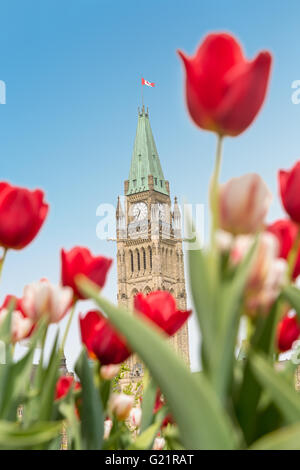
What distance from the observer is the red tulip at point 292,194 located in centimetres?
90

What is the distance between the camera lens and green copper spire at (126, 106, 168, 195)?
68.4m

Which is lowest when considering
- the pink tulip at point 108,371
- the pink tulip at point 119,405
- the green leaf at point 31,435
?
the green leaf at point 31,435

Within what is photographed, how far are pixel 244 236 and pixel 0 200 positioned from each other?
503 millimetres

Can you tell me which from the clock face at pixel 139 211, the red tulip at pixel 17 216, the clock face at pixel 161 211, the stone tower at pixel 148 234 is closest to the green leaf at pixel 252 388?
the red tulip at pixel 17 216

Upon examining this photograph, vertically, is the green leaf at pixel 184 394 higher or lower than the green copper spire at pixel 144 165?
lower

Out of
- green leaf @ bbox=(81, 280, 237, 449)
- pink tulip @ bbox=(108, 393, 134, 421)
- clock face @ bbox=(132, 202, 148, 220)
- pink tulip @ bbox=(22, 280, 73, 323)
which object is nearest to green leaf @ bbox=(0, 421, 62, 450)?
green leaf @ bbox=(81, 280, 237, 449)

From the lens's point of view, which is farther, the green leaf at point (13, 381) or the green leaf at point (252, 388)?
the green leaf at point (13, 381)

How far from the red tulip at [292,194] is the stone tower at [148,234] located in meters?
64.5

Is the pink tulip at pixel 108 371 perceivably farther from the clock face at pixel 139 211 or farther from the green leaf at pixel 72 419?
the clock face at pixel 139 211

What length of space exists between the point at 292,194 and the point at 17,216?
50 cm

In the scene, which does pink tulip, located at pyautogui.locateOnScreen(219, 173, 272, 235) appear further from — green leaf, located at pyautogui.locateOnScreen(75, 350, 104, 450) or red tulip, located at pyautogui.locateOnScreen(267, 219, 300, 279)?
green leaf, located at pyautogui.locateOnScreen(75, 350, 104, 450)

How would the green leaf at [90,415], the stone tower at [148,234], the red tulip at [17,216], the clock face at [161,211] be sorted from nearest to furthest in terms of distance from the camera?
the green leaf at [90,415] < the red tulip at [17,216] < the stone tower at [148,234] < the clock face at [161,211]

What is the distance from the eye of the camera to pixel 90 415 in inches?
39.1

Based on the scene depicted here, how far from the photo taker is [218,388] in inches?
27.6
